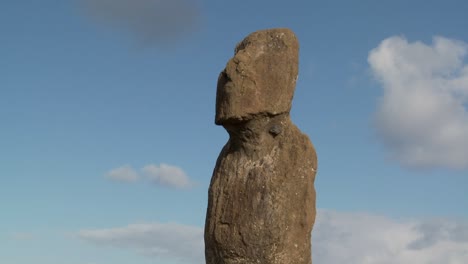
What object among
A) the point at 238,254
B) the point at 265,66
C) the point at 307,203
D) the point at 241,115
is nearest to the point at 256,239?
the point at 238,254

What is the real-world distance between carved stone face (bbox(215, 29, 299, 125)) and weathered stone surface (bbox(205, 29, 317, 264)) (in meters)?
0.01

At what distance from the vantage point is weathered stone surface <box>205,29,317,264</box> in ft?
30.0

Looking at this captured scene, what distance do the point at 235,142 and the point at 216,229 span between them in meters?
1.20

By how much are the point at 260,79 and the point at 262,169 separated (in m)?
1.17

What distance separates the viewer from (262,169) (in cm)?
933

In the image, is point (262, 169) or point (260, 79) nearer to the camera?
point (262, 169)

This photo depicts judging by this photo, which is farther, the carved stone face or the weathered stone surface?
the carved stone face

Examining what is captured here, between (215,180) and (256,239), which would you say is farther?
(215,180)

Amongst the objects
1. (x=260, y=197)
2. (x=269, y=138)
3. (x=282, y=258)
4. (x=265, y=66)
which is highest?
(x=265, y=66)

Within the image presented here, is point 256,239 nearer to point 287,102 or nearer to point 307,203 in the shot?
point 307,203

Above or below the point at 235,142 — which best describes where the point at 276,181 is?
below

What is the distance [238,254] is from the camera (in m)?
9.15

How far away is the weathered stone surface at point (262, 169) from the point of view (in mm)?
9148

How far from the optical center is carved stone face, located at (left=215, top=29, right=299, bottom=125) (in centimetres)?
938
